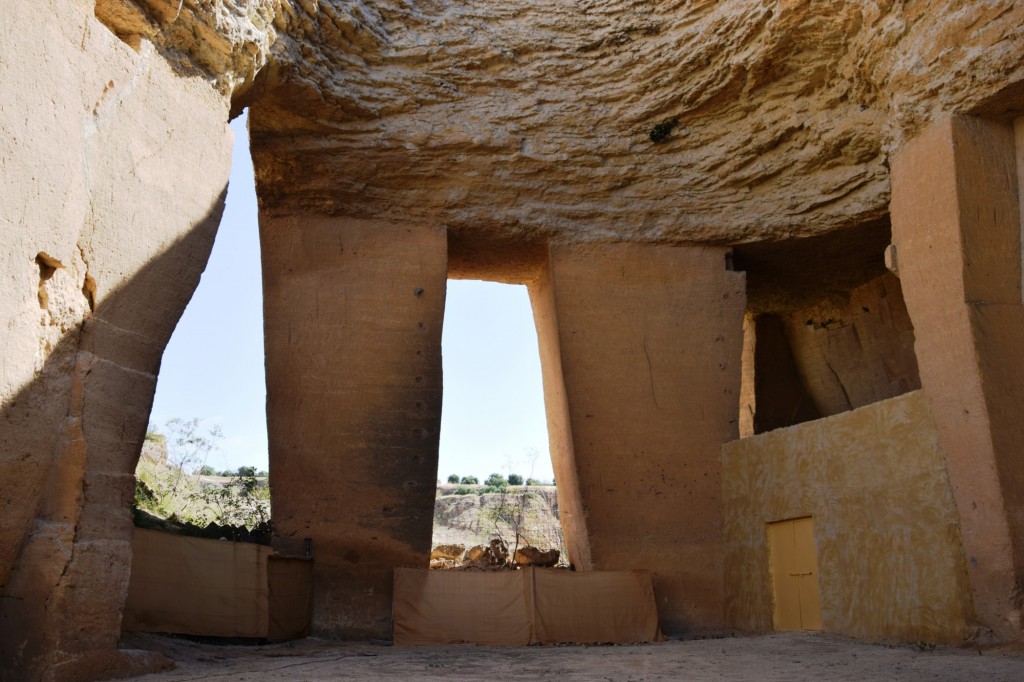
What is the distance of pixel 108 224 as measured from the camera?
7.09m

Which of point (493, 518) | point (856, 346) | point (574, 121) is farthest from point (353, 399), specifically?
point (493, 518)

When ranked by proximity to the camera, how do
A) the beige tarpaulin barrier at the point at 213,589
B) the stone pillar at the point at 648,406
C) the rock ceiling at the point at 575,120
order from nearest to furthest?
the beige tarpaulin barrier at the point at 213,589, the rock ceiling at the point at 575,120, the stone pillar at the point at 648,406

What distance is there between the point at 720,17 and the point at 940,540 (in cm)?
650

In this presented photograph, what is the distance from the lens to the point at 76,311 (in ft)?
21.7

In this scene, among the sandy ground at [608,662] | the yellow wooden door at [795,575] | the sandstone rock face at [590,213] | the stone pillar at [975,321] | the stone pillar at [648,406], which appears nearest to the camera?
the sandy ground at [608,662]

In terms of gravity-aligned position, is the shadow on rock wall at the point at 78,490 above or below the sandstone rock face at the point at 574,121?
below

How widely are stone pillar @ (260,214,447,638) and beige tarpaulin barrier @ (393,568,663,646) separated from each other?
2.03 ft

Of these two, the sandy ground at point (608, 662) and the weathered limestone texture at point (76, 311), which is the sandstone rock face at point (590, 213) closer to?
the weathered limestone texture at point (76, 311)

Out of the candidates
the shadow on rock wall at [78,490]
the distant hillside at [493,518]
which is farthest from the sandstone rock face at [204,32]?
the distant hillside at [493,518]

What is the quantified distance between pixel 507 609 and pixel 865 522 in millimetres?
3774

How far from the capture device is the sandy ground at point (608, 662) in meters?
6.75

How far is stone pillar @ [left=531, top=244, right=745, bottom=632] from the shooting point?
11398 millimetres

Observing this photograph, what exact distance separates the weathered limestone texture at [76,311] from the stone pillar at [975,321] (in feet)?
21.7

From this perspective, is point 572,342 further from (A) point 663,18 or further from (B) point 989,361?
(B) point 989,361
